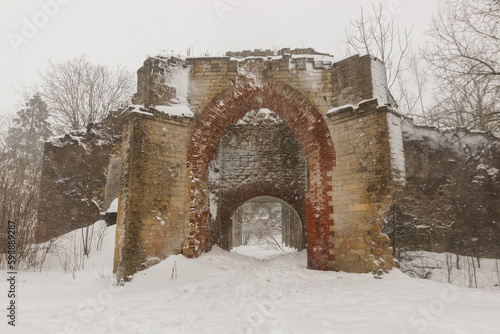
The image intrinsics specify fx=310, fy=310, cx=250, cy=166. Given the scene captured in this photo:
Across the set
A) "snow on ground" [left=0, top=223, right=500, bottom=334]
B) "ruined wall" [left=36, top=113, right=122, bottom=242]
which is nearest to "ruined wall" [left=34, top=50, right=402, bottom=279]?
"snow on ground" [left=0, top=223, right=500, bottom=334]

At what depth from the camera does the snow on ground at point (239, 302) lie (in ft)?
10.7

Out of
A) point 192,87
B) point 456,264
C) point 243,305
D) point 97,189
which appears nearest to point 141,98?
point 192,87

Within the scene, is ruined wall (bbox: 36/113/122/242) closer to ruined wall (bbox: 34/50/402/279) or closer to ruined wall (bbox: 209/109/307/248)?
ruined wall (bbox: 209/109/307/248)

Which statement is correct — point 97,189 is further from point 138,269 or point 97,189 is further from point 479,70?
point 479,70

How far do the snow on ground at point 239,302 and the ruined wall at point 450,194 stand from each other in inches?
221

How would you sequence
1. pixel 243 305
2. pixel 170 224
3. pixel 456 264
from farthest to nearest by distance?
pixel 456 264
pixel 170 224
pixel 243 305

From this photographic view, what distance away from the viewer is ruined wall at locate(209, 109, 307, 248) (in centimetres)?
1054

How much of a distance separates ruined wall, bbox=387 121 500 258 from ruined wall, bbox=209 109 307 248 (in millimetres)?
3680

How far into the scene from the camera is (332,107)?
24.0 ft

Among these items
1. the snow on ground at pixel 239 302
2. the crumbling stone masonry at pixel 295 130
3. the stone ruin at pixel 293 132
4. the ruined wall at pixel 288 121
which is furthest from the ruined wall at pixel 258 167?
the snow on ground at pixel 239 302

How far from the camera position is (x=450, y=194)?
1081 cm

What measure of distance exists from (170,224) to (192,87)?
3333 mm

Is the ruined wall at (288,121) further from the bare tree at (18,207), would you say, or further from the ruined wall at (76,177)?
the ruined wall at (76,177)

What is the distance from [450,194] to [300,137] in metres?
6.74
